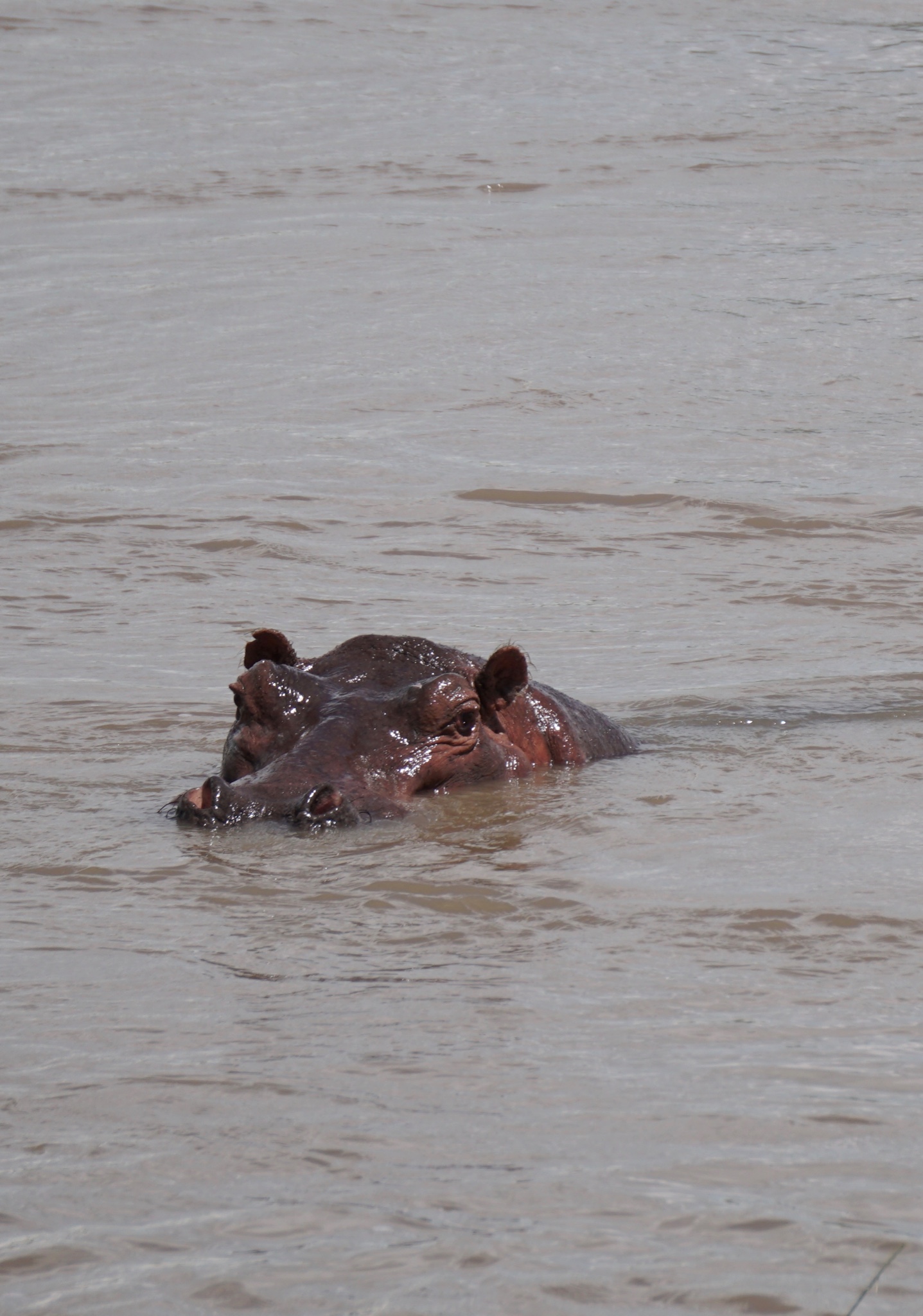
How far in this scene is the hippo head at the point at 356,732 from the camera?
5.50 m

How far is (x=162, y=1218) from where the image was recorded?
10.3 ft

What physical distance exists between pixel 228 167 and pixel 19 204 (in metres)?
2.76

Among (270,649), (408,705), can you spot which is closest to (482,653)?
(270,649)

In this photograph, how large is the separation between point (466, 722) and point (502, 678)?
0.73ft

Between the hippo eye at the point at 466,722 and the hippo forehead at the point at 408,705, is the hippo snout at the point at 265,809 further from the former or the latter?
the hippo eye at the point at 466,722

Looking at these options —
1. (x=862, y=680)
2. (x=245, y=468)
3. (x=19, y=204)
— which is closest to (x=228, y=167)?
(x=19, y=204)

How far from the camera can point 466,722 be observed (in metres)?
6.12

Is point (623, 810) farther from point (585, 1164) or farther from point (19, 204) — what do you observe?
point (19, 204)

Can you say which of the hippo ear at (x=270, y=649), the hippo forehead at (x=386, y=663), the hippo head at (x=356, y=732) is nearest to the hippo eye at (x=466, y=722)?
the hippo head at (x=356, y=732)

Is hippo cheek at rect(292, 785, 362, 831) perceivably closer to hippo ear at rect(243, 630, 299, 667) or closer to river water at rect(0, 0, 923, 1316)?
river water at rect(0, 0, 923, 1316)

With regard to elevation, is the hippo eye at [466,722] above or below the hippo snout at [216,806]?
above

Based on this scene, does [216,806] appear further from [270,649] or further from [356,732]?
[270,649]

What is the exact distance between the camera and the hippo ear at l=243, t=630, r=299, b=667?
6.19 metres

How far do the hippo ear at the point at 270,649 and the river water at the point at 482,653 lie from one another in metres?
0.56
